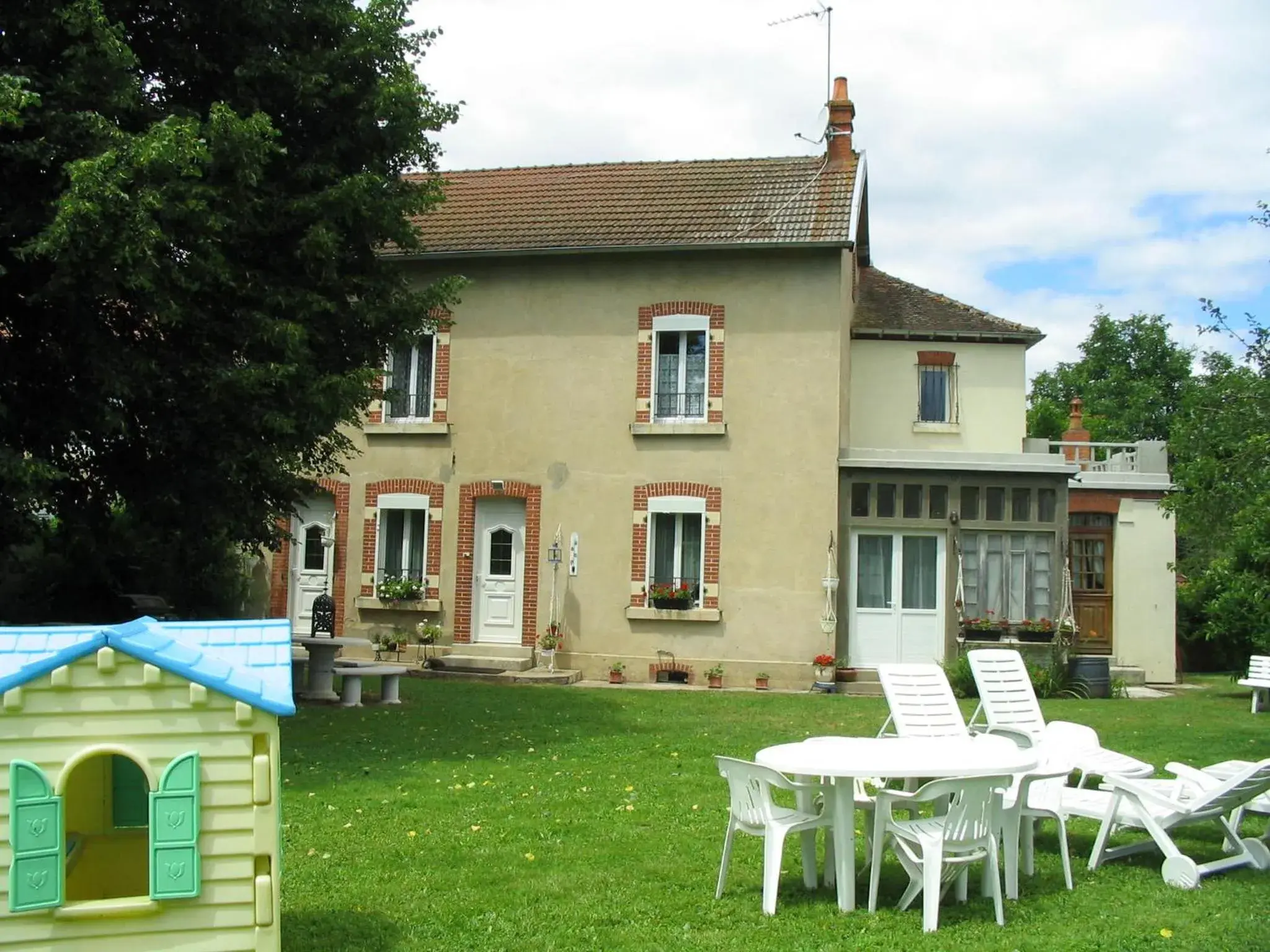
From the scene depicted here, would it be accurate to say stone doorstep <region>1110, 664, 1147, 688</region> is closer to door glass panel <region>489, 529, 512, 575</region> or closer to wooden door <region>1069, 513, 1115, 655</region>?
wooden door <region>1069, 513, 1115, 655</region>

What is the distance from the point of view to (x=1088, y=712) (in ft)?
53.1

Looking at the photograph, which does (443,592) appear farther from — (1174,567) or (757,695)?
(1174,567)

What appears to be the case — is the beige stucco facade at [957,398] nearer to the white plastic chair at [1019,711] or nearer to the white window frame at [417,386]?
the white window frame at [417,386]

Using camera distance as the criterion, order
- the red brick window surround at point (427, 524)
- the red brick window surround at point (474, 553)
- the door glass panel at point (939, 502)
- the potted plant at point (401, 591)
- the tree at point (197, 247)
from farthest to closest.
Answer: the red brick window surround at point (427, 524) < the potted plant at point (401, 591) < the red brick window surround at point (474, 553) < the door glass panel at point (939, 502) < the tree at point (197, 247)

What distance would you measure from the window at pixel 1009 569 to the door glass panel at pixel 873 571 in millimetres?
1141

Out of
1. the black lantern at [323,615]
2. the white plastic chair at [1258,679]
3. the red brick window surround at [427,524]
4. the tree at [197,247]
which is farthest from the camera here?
the red brick window surround at [427,524]

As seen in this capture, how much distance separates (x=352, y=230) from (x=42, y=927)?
9317 mm

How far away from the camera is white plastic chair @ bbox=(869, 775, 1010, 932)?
20.3ft

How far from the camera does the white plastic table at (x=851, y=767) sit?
6.32 m

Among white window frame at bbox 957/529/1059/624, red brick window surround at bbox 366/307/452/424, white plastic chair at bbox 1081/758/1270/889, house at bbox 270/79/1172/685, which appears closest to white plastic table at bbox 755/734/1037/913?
white plastic chair at bbox 1081/758/1270/889

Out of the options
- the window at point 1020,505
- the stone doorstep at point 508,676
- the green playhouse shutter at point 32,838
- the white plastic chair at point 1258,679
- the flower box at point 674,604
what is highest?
the window at point 1020,505

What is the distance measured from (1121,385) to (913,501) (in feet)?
119

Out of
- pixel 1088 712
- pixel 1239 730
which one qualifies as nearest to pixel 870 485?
pixel 1088 712

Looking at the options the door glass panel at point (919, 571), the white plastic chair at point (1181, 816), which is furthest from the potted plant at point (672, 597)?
the white plastic chair at point (1181, 816)
